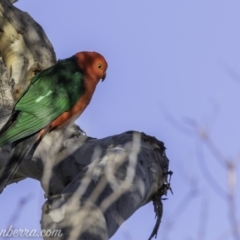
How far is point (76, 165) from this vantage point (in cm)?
663

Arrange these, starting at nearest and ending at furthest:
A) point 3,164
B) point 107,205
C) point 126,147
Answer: point 107,205 → point 126,147 → point 3,164

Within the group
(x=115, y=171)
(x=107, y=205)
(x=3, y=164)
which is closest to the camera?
(x=107, y=205)

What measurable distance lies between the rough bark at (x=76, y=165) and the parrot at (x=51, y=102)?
5.1 inches

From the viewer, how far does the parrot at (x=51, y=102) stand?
6945 mm

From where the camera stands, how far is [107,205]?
209 inches

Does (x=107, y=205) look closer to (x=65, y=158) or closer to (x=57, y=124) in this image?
(x=65, y=158)

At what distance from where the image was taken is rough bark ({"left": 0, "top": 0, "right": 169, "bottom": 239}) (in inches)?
198

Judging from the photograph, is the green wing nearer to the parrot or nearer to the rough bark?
the parrot

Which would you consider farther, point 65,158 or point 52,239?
point 65,158

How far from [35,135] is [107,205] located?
2.03 m

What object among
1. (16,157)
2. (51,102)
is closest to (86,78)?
(51,102)

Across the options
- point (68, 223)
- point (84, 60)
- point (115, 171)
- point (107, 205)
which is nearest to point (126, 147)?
point (115, 171)

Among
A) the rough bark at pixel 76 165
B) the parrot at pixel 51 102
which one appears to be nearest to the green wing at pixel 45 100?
the parrot at pixel 51 102

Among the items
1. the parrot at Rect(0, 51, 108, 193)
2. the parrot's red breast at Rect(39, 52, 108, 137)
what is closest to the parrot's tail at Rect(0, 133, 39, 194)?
the parrot at Rect(0, 51, 108, 193)
